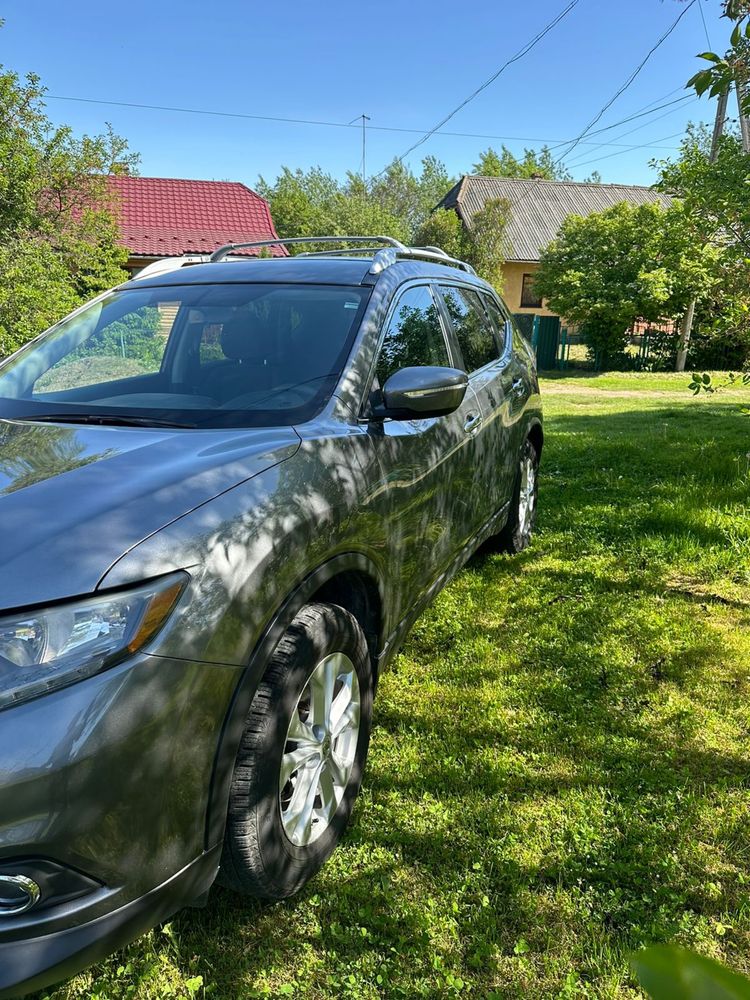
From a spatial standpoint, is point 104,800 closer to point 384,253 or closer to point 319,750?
point 319,750

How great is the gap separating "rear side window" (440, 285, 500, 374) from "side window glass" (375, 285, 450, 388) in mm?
271

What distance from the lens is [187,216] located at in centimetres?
2147

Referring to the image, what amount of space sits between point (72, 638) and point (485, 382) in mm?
2812

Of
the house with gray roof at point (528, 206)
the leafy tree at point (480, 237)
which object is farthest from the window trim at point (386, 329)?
the house with gray roof at point (528, 206)

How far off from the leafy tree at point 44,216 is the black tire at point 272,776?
6894 millimetres

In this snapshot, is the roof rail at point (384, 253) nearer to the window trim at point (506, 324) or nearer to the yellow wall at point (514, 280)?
the window trim at point (506, 324)

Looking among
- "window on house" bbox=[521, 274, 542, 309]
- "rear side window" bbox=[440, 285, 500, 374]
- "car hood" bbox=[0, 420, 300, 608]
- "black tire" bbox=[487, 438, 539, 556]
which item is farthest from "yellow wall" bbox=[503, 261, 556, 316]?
"car hood" bbox=[0, 420, 300, 608]

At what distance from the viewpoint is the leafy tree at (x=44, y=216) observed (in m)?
8.63

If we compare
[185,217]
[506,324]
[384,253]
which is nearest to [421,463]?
[384,253]

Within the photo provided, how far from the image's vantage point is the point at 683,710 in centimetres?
310

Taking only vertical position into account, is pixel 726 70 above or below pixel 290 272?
above

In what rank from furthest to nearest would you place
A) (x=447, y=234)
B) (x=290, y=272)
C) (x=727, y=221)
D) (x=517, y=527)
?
(x=447, y=234), (x=727, y=221), (x=517, y=527), (x=290, y=272)

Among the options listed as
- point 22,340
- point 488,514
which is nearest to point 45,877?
point 488,514

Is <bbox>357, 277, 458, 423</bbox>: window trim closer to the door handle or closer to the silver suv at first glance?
the silver suv
